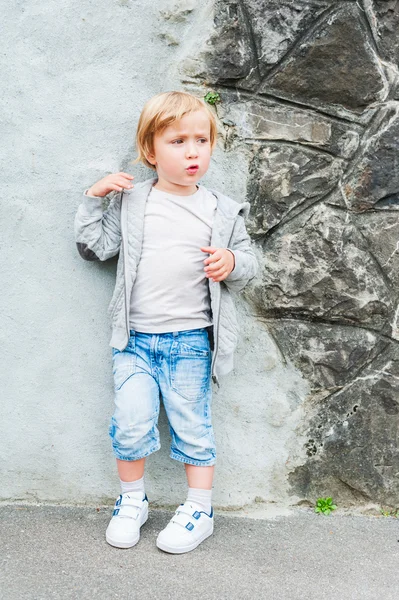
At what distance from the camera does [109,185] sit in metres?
2.28

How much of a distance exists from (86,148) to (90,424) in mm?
926

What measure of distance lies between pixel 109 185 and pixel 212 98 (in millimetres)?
439

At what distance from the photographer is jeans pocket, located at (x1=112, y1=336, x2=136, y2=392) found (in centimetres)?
239

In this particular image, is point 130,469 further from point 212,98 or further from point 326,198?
point 212,98

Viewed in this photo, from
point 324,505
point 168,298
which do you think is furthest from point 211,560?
point 168,298

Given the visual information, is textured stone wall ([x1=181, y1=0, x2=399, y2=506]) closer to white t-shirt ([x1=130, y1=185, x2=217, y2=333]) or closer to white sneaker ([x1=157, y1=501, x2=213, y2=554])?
white t-shirt ([x1=130, y1=185, x2=217, y2=333])

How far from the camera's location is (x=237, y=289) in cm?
241

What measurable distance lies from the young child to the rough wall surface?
0.39ft

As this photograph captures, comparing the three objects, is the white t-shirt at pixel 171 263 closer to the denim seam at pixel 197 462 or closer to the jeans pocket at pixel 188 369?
the jeans pocket at pixel 188 369

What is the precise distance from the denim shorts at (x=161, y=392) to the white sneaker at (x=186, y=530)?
15cm

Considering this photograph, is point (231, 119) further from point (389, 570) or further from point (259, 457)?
point (389, 570)

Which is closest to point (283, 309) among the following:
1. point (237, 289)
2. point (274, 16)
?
point (237, 289)

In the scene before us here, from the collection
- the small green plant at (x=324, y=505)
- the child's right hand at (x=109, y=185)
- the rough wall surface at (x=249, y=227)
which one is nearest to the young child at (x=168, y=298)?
the child's right hand at (x=109, y=185)

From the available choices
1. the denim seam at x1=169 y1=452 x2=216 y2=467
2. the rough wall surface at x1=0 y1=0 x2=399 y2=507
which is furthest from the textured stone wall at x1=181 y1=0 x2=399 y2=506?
the denim seam at x1=169 y1=452 x2=216 y2=467
